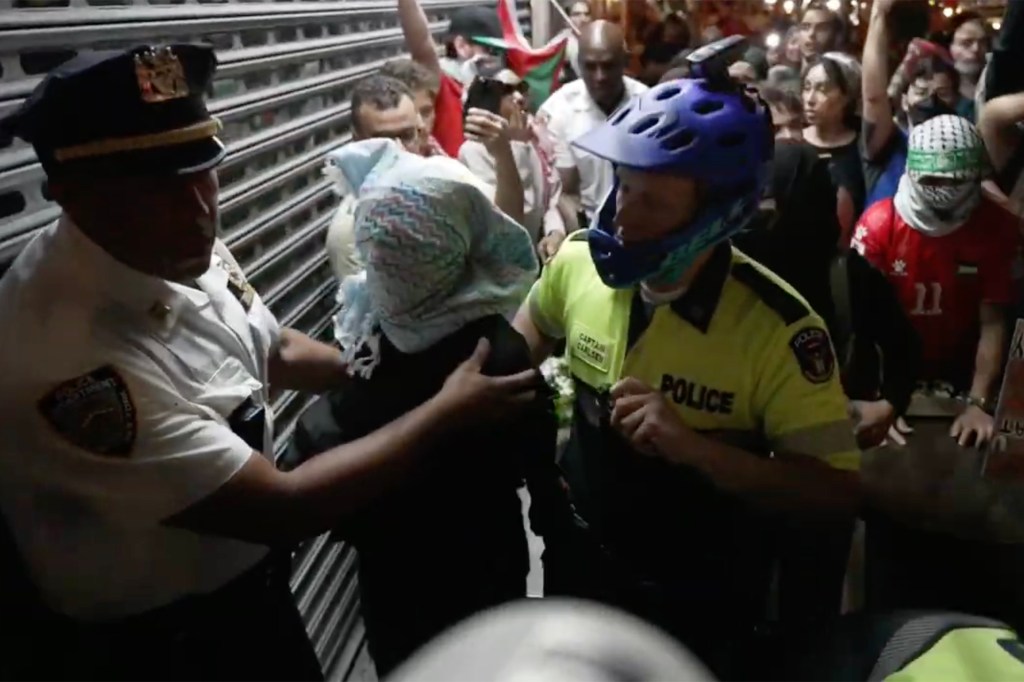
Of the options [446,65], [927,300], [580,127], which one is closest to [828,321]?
[927,300]

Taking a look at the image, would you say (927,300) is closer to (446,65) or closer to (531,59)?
(446,65)

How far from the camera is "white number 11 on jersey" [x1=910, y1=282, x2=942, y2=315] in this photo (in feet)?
8.41

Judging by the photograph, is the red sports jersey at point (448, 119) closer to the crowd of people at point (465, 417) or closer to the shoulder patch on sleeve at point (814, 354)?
the crowd of people at point (465, 417)

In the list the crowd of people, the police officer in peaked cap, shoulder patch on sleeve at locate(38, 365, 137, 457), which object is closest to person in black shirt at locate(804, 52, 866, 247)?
the crowd of people

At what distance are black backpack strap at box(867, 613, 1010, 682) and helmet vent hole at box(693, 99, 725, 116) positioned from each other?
898 mm

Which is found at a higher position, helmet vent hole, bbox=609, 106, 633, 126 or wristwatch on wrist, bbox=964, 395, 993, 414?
helmet vent hole, bbox=609, 106, 633, 126

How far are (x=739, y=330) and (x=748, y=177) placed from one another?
0.89 ft

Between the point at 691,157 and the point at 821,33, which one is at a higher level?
the point at 691,157

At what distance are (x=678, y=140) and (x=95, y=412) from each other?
103cm

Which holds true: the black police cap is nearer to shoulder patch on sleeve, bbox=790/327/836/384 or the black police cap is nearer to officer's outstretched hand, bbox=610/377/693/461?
officer's outstretched hand, bbox=610/377/693/461

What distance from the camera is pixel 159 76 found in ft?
4.54

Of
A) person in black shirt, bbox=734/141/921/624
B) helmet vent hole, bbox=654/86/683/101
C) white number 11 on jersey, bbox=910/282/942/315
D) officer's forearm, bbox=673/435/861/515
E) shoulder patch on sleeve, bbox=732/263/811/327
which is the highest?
helmet vent hole, bbox=654/86/683/101

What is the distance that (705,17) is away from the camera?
22.0 feet

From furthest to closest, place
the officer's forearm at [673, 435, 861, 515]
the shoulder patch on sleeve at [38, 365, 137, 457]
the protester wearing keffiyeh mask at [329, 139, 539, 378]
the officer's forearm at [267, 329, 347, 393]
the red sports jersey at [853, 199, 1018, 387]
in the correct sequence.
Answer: the red sports jersey at [853, 199, 1018, 387], the officer's forearm at [267, 329, 347, 393], the protester wearing keffiyeh mask at [329, 139, 539, 378], the officer's forearm at [673, 435, 861, 515], the shoulder patch on sleeve at [38, 365, 137, 457]
